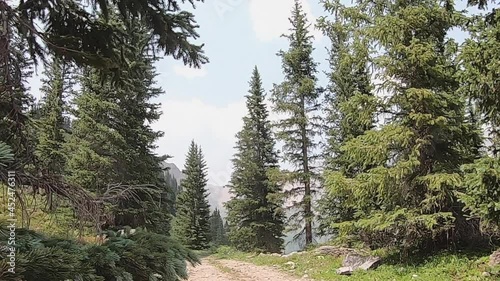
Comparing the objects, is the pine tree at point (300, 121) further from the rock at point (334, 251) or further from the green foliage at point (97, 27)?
the green foliage at point (97, 27)

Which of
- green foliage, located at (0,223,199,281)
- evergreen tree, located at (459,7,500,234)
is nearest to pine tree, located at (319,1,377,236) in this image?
evergreen tree, located at (459,7,500,234)

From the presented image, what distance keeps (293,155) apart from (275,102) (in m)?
3.05

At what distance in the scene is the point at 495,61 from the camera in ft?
21.7

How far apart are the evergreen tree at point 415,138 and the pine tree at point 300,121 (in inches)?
358

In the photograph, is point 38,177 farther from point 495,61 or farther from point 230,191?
point 230,191

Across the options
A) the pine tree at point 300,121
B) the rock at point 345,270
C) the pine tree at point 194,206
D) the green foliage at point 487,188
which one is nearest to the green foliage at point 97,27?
the green foliage at point 487,188

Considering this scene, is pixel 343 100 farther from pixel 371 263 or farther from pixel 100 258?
pixel 100 258

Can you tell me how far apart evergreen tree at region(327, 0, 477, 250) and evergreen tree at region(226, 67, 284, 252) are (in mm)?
11900

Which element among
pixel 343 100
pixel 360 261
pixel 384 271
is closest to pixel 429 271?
pixel 384 271

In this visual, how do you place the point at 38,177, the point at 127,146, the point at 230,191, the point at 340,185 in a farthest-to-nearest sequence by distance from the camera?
1. the point at 230,191
2. the point at 127,146
3. the point at 340,185
4. the point at 38,177

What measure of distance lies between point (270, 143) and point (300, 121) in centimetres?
560

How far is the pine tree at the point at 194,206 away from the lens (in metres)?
30.8

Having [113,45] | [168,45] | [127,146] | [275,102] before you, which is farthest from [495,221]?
[275,102]

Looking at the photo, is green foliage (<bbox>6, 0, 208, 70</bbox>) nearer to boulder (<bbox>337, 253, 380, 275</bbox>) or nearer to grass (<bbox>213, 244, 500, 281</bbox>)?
grass (<bbox>213, 244, 500, 281</bbox>)
